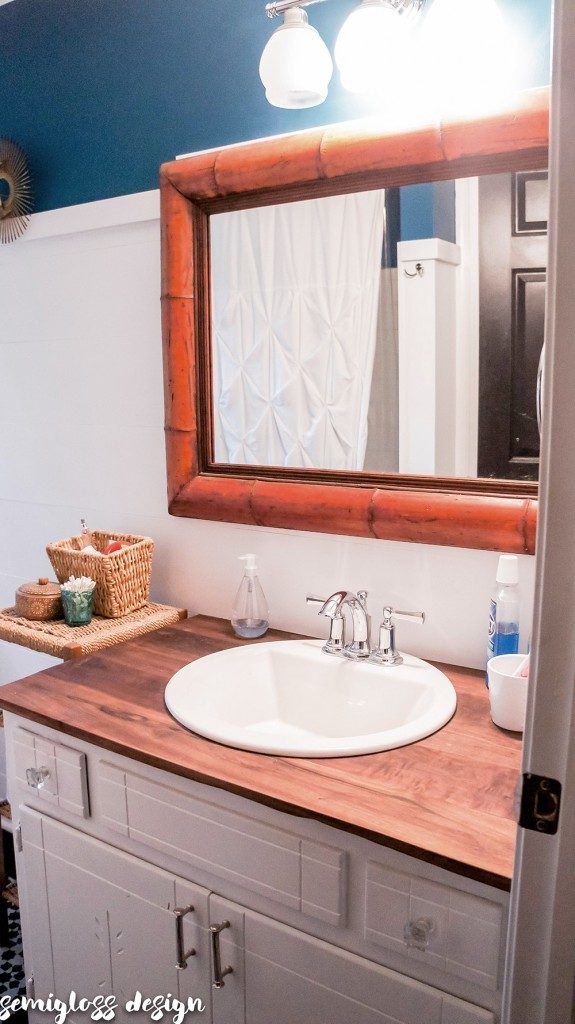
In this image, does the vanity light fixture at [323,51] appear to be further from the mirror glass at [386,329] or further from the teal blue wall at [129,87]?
the mirror glass at [386,329]

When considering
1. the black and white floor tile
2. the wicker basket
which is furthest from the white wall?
the black and white floor tile

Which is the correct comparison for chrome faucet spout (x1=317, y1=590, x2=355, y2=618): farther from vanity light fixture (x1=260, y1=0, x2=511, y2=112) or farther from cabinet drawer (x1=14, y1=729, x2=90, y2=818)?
vanity light fixture (x1=260, y1=0, x2=511, y2=112)

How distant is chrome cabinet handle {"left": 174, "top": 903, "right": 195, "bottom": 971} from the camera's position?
4.13 ft

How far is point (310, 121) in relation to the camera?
1.57m

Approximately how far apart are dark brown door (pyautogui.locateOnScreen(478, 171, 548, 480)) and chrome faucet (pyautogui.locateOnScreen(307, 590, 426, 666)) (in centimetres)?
32

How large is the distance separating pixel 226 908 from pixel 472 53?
4.64ft

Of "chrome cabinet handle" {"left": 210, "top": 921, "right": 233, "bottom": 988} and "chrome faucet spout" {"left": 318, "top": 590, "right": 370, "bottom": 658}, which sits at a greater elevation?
"chrome faucet spout" {"left": 318, "top": 590, "right": 370, "bottom": 658}

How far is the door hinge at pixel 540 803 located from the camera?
0.72 metres

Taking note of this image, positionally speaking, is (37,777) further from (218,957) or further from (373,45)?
(373,45)

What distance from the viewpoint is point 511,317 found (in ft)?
4.58

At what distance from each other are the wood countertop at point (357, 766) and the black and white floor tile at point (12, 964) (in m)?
0.92

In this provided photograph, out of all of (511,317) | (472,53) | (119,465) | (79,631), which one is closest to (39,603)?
(79,631)

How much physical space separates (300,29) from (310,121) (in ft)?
0.51

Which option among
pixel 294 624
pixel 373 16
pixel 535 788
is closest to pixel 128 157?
pixel 373 16
